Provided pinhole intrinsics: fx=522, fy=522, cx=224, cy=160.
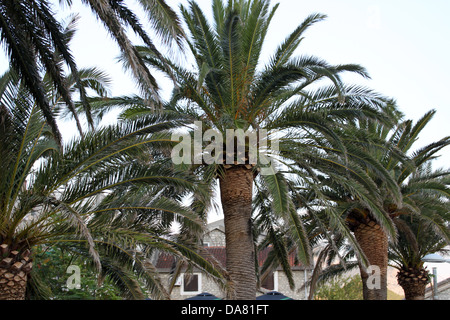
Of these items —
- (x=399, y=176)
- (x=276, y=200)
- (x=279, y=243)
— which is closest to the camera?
(x=276, y=200)

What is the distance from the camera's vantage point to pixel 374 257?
16875 millimetres

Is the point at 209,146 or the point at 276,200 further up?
the point at 209,146

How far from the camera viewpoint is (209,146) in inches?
491

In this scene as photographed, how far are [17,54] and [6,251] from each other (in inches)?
138

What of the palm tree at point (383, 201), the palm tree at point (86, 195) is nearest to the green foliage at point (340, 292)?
the palm tree at point (383, 201)

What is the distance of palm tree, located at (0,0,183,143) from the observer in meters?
7.05

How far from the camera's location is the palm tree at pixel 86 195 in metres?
8.95

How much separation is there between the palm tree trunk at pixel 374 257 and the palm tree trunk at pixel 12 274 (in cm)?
1098

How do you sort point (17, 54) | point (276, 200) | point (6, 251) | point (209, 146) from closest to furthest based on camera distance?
1. point (17, 54)
2. point (6, 251)
3. point (276, 200)
4. point (209, 146)

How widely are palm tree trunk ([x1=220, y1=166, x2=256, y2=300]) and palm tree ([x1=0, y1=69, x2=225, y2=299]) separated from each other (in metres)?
2.13

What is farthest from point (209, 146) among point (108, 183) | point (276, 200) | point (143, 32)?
point (143, 32)

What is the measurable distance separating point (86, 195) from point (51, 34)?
3078 mm
